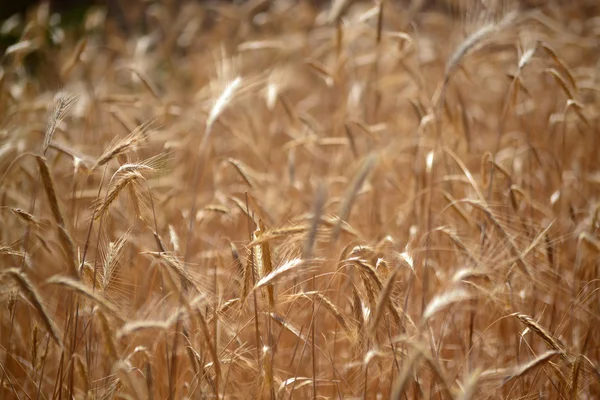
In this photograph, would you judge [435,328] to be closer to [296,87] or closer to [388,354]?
[388,354]

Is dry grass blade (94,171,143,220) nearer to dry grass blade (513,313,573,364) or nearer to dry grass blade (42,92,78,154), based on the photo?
dry grass blade (42,92,78,154)

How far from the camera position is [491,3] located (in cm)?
170

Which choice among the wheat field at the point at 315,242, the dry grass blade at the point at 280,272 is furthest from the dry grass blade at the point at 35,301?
the dry grass blade at the point at 280,272

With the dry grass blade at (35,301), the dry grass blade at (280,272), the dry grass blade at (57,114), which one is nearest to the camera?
the dry grass blade at (35,301)

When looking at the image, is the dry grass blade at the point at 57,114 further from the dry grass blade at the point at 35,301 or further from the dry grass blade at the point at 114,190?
the dry grass blade at the point at 35,301

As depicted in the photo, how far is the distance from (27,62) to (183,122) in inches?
170

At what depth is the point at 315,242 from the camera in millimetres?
1505

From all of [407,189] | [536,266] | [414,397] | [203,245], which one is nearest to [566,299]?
[536,266]

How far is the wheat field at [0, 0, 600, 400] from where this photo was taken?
1.32m

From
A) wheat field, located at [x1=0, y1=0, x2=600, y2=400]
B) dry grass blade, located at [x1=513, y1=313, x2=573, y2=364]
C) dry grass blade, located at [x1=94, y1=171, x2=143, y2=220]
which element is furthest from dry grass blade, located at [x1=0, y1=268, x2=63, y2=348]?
dry grass blade, located at [x1=513, y1=313, x2=573, y2=364]

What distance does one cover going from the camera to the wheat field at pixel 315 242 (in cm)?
132

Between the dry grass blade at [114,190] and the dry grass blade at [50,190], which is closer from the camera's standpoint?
the dry grass blade at [50,190]

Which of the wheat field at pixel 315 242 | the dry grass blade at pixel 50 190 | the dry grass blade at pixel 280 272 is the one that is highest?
the dry grass blade at pixel 50 190

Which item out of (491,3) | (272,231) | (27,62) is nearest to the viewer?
(272,231)
